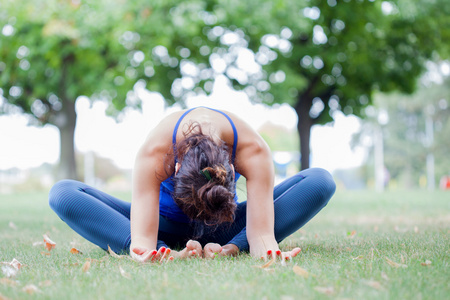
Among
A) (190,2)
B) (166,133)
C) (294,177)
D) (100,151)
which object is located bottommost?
(100,151)

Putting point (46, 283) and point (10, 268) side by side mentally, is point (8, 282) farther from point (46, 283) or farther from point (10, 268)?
point (10, 268)

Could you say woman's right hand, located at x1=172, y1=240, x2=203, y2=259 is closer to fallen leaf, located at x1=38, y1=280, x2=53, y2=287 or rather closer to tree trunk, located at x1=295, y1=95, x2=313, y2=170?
fallen leaf, located at x1=38, y1=280, x2=53, y2=287

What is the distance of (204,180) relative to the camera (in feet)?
8.16

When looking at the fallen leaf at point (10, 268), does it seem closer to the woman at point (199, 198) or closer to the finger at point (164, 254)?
the woman at point (199, 198)

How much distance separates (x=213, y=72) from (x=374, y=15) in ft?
16.8

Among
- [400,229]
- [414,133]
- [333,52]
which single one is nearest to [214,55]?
[333,52]

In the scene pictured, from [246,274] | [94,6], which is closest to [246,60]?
[94,6]

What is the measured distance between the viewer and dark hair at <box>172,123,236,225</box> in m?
2.46

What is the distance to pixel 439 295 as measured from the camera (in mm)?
1926

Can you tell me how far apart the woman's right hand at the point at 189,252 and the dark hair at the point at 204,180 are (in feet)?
1.05

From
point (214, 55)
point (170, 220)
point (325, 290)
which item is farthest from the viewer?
point (214, 55)

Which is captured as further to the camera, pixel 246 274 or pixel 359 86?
pixel 359 86

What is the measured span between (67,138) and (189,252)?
49.7 ft

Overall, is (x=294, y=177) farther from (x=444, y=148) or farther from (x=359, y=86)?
(x=444, y=148)
